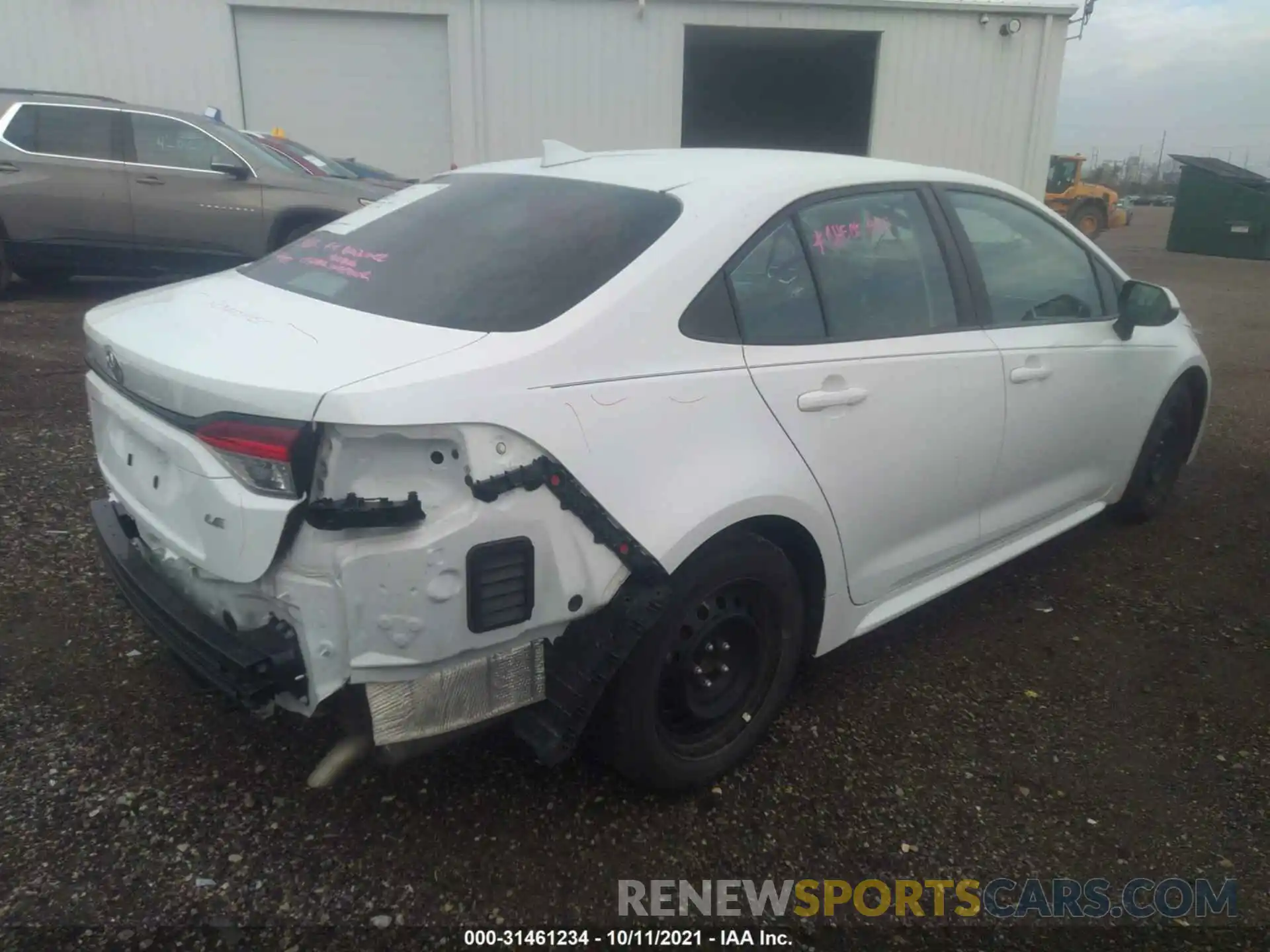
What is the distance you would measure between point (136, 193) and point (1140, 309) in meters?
8.22

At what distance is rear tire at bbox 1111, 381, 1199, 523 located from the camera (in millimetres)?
4316

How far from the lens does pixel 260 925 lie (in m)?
2.16

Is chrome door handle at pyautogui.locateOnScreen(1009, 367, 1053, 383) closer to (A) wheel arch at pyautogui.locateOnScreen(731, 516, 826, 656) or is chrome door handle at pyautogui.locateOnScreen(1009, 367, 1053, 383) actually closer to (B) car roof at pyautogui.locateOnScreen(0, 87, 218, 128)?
(A) wheel arch at pyautogui.locateOnScreen(731, 516, 826, 656)

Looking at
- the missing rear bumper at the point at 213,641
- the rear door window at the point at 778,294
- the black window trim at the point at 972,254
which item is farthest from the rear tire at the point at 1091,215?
the missing rear bumper at the point at 213,641

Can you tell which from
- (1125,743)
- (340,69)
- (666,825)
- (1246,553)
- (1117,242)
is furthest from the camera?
(1117,242)

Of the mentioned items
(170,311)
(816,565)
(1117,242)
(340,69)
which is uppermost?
(340,69)

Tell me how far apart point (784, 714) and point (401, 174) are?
12.5 meters

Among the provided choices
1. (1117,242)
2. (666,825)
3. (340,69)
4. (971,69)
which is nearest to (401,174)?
(340,69)

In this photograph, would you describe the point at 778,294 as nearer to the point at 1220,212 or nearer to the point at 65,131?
the point at 65,131

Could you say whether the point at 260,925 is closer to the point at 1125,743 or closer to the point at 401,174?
the point at 1125,743

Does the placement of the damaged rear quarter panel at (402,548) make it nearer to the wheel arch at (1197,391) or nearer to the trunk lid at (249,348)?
the trunk lid at (249,348)

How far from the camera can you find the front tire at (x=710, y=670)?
93.4 inches

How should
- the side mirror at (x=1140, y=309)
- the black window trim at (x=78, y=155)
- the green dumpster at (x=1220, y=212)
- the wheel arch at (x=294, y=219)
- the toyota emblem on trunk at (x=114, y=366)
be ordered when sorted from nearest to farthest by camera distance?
1. the toyota emblem on trunk at (x=114, y=366)
2. the side mirror at (x=1140, y=309)
3. the black window trim at (x=78, y=155)
4. the wheel arch at (x=294, y=219)
5. the green dumpster at (x=1220, y=212)

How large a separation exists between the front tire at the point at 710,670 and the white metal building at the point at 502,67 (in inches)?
473
